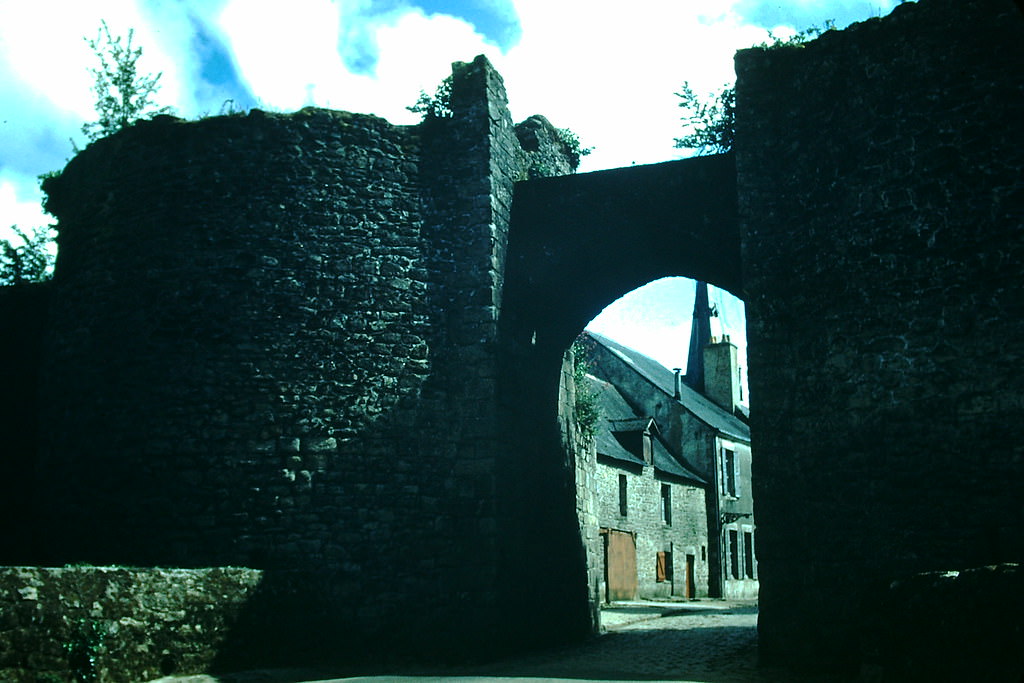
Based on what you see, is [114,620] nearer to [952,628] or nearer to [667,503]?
[952,628]

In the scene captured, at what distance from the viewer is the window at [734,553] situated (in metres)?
34.1

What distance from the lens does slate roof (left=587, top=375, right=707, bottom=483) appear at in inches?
1019

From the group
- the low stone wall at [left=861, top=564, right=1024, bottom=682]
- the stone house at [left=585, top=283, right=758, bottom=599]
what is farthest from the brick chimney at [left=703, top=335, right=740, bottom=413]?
the low stone wall at [left=861, top=564, right=1024, bottom=682]

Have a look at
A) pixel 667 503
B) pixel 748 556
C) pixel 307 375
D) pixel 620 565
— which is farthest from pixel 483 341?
pixel 748 556

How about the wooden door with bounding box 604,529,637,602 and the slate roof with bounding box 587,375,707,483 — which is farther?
the slate roof with bounding box 587,375,707,483

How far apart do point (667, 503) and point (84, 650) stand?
2365 cm

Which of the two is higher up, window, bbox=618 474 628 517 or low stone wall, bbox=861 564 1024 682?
window, bbox=618 474 628 517

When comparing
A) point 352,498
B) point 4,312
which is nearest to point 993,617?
point 352,498

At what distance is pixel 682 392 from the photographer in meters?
34.8

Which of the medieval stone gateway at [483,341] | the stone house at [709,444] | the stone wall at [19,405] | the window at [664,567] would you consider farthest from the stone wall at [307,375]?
the stone house at [709,444]

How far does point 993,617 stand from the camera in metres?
5.99

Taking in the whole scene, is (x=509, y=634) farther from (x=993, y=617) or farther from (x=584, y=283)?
(x=993, y=617)

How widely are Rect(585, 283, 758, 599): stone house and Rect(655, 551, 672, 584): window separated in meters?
3.72

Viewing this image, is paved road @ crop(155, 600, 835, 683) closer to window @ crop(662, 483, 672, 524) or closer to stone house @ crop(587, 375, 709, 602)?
stone house @ crop(587, 375, 709, 602)
